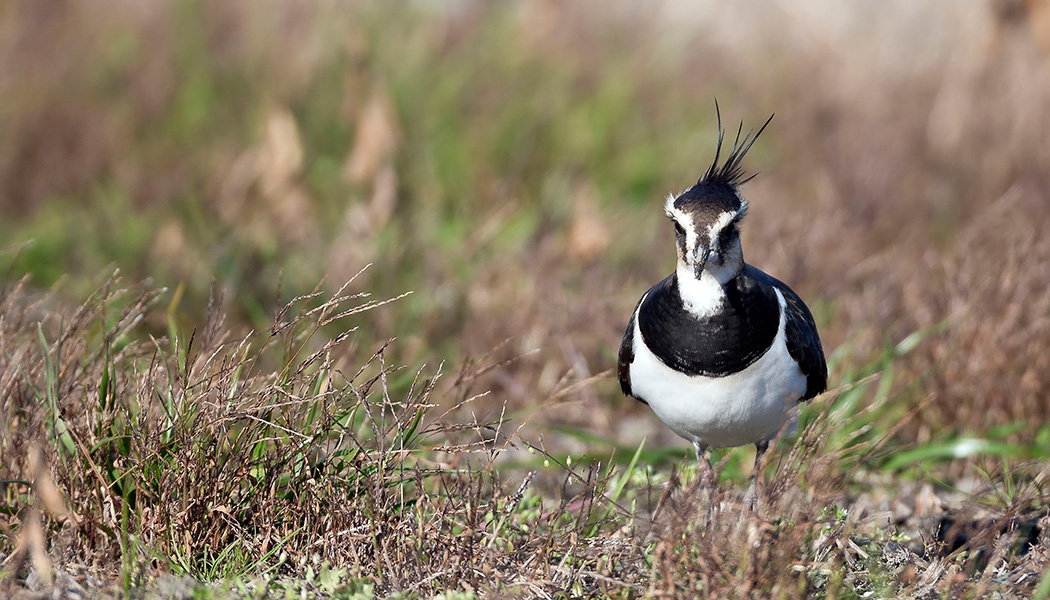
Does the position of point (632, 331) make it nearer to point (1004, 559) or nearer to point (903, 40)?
point (1004, 559)

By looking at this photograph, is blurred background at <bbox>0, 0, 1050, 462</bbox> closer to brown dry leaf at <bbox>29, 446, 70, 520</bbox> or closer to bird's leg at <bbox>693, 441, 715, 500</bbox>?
bird's leg at <bbox>693, 441, 715, 500</bbox>

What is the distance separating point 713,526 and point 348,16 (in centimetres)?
601

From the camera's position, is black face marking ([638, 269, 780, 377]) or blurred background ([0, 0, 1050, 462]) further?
blurred background ([0, 0, 1050, 462])

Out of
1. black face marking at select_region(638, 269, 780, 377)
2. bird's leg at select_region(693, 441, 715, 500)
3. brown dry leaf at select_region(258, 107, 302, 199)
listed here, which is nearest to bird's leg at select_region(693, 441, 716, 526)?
→ bird's leg at select_region(693, 441, 715, 500)

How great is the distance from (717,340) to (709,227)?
0.32 m

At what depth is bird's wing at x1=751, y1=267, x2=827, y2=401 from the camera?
10.8 ft

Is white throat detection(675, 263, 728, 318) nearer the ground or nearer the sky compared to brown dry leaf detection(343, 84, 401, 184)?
nearer the ground

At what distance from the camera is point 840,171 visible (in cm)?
666

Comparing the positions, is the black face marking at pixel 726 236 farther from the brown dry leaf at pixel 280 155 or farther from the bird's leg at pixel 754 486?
the brown dry leaf at pixel 280 155

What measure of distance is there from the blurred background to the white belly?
0.30 metres

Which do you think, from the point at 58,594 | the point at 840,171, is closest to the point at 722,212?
the point at 58,594

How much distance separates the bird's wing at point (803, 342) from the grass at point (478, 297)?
0.58 feet

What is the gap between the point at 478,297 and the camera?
17.4 feet

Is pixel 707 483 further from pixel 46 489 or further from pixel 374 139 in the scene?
pixel 374 139
